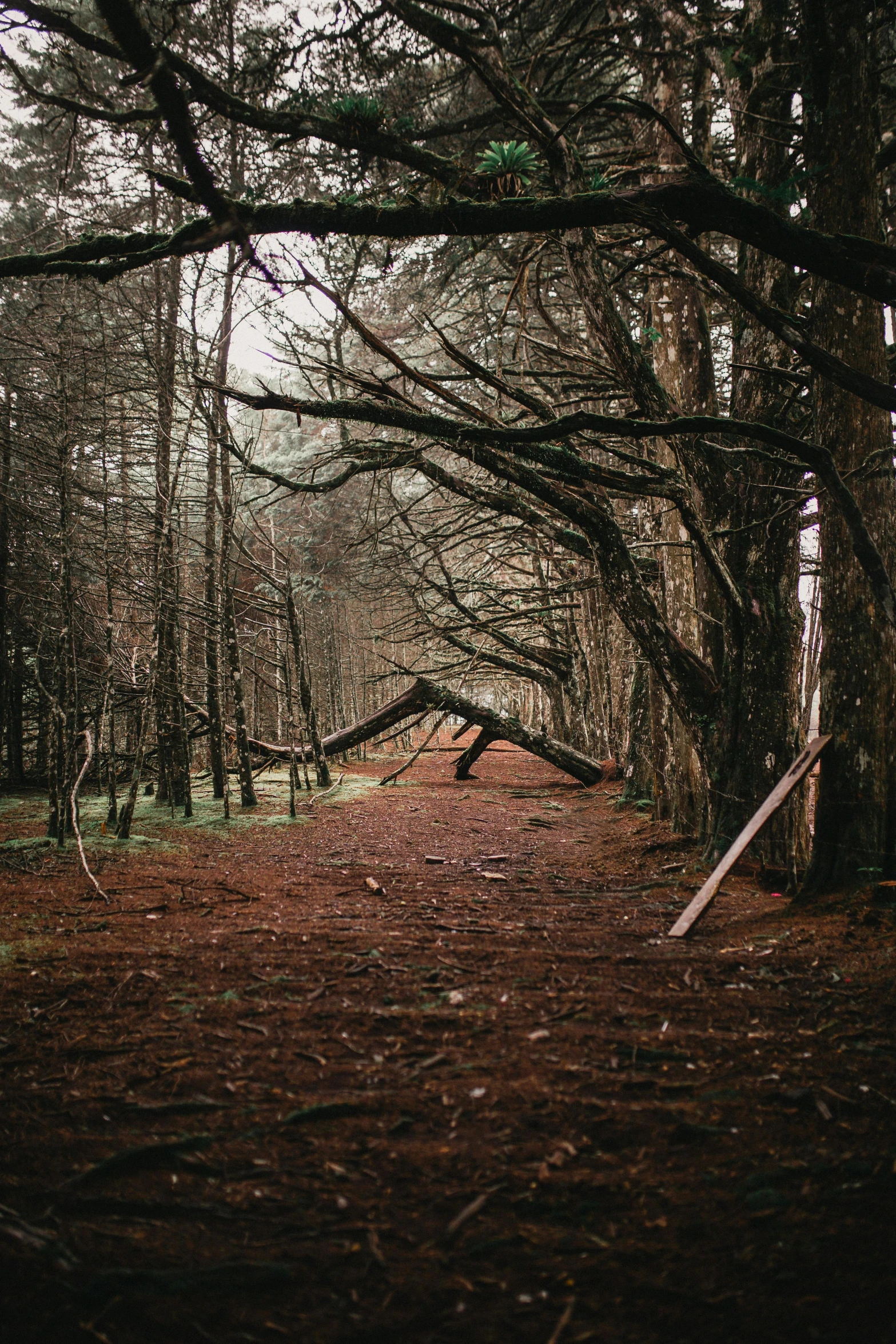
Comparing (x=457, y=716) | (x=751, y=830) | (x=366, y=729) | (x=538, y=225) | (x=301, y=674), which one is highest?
(x=538, y=225)

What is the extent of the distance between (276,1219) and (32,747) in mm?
18309

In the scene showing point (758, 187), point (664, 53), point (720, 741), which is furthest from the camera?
point (720, 741)

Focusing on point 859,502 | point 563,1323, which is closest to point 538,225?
point 859,502

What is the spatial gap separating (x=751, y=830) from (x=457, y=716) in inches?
337

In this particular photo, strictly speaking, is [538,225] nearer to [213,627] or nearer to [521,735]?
[213,627]

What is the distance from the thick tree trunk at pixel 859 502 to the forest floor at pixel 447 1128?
1.28ft

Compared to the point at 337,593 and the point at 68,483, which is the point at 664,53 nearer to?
the point at 68,483

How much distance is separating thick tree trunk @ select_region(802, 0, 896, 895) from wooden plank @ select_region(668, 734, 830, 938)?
4.5 inches

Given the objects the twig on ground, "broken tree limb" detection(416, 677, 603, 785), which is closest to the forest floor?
the twig on ground

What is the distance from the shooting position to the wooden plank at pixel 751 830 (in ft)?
11.2

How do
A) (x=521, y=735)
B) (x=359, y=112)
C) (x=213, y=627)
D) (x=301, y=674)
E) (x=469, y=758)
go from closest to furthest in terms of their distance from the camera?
(x=359, y=112) → (x=213, y=627) → (x=301, y=674) → (x=521, y=735) → (x=469, y=758)

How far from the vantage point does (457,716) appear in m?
12.0

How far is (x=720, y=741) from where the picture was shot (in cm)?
496

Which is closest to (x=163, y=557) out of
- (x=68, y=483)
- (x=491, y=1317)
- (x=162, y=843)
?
(x=68, y=483)
